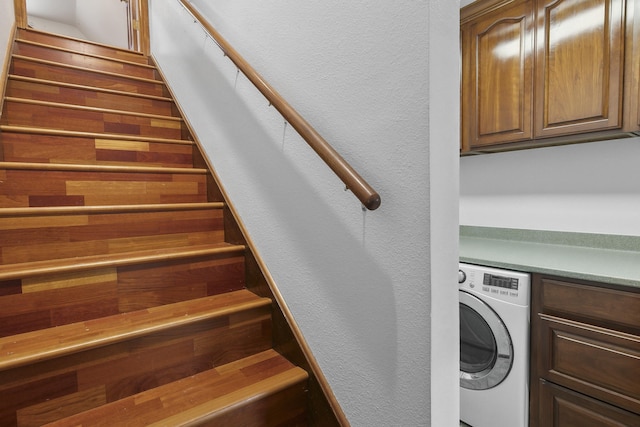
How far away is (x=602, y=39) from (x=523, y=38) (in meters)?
0.40

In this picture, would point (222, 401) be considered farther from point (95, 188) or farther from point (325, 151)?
point (95, 188)

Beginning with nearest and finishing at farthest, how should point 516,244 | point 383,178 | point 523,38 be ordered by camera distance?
point 383,178 → point 523,38 → point 516,244

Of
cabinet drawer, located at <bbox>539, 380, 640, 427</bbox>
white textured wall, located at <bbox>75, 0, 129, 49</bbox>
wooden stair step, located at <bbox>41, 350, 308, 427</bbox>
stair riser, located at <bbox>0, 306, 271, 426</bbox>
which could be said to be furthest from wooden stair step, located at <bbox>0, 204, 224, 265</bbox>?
white textured wall, located at <bbox>75, 0, 129, 49</bbox>

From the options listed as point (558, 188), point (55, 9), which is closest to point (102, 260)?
point (558, 188)

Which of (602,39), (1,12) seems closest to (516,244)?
(602,39)

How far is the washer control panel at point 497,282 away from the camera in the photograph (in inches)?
64.1

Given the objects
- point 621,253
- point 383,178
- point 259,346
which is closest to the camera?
point 383,178

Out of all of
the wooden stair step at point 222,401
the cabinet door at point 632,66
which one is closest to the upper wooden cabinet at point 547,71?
the cabinet door at point 632,66

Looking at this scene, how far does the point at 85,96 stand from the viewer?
2172 millimetres

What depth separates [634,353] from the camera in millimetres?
1343

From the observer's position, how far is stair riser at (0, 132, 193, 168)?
1.54m

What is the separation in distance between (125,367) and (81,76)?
2281 mm

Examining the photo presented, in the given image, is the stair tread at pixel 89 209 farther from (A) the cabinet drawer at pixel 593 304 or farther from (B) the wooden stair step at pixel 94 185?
(A) the cabinet drawer at pixel 593 304

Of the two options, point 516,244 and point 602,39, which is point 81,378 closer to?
point 516,244
